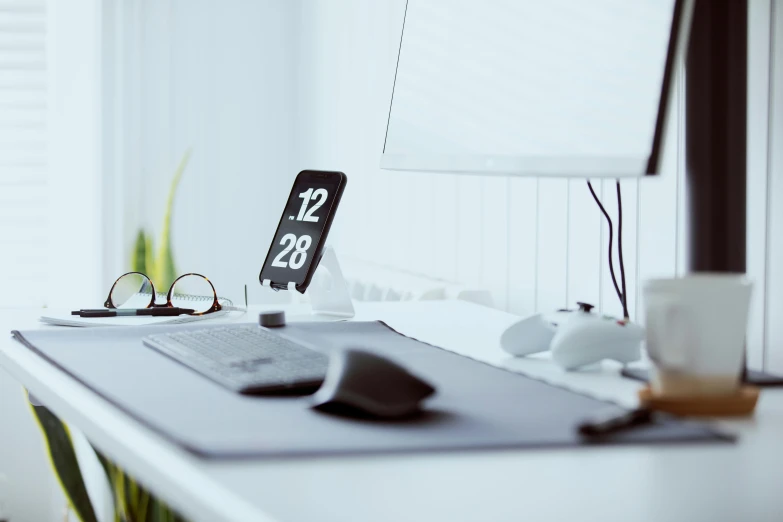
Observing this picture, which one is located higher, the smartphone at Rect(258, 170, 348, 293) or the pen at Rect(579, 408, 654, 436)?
the smartphone at Rect(258, 170, 348, 293)

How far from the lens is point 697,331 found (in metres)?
0.84

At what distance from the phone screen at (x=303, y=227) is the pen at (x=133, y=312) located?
14cm

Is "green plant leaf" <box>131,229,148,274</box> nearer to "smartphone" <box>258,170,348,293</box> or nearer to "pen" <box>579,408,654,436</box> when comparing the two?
"smartphone" <box>258,170,348,293</box>

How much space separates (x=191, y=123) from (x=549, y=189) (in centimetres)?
173

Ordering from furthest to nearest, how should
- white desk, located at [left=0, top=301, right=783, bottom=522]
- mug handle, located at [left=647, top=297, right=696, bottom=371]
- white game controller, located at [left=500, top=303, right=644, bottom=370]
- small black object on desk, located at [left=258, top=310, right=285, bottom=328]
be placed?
1. small black object on desk, located at [left=258, top=310, right=285, bottom=328]
2. white game controller, located at [left=500, top=303, right=644, bottom=370]
3. mug handle, located at [left=647, top=297, right=696, bottom=371]
4. white desk, located at [left=0, top=301, right=783, bottom=522]

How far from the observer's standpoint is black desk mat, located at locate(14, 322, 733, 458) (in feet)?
2.40

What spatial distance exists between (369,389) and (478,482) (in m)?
0.18

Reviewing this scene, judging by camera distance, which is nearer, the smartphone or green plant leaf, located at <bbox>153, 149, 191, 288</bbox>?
the smartphone

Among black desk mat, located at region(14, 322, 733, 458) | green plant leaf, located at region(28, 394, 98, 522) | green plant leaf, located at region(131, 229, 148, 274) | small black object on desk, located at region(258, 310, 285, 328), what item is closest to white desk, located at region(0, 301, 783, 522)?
black desk mat, located at region(14, 322, 733, 458)

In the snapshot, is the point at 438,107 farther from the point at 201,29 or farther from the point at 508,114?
the point at 201,29

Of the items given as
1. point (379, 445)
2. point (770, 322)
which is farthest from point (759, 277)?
point (379, 445)

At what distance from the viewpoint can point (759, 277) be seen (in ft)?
4.12

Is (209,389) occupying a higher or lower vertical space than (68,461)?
higher

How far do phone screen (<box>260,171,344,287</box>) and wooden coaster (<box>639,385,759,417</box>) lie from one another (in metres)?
0.75
